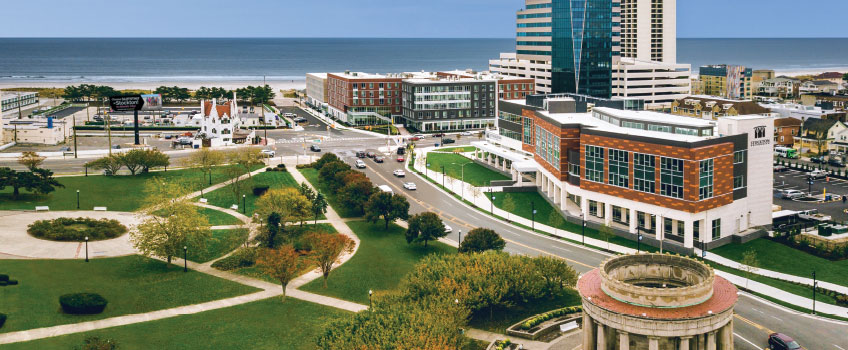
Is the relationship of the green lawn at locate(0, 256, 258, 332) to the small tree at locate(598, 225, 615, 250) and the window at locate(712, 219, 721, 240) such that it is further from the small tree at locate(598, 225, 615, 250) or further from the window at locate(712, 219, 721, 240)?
the window at locate(712, 219, 721, 240)

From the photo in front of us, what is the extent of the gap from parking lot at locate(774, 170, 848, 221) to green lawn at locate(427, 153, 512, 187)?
136 feet

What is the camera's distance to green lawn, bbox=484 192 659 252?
3580 inches

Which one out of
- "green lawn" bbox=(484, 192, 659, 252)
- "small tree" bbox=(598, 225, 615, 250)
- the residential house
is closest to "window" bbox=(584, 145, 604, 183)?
"green lawn" bbox=(484, 192, 659, 252)

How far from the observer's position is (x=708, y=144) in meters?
85.4

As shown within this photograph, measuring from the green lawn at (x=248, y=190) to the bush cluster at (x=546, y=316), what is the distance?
169ft

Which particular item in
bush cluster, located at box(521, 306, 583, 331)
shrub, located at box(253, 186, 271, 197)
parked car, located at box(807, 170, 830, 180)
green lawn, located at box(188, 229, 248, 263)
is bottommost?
bush cluster, located at box(521, 306, 583, 331)

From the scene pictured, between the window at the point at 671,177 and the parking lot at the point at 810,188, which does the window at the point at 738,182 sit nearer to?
the window at the point at 671,177

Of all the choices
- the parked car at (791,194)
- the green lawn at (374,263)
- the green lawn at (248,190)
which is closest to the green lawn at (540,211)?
the green lawn at (374,263)

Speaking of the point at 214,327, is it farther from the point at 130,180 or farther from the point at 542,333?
the point at 130,180

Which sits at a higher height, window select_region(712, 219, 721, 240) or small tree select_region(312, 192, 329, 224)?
small tree select_region(312, 192, 329, 224)

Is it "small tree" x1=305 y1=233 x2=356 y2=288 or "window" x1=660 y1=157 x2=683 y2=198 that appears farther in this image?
"window" x1=660 y1=157 x2=683 y2=198

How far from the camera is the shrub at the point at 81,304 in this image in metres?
67.9

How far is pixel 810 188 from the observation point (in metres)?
114

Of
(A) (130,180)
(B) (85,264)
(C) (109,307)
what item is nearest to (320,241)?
(C) (109,307)
